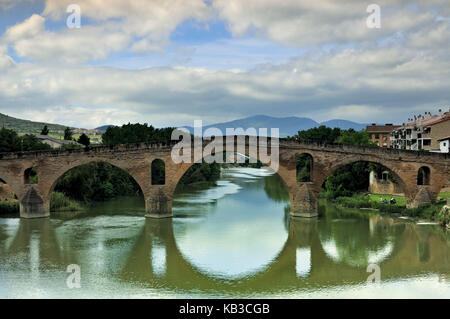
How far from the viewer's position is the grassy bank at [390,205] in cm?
2359

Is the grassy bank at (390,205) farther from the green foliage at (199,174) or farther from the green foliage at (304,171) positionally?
the green foliage at (199,174)

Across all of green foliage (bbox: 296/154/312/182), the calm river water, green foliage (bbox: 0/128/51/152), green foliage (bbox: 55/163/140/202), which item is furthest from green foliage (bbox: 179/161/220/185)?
the calm river water

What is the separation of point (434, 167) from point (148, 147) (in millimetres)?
16494

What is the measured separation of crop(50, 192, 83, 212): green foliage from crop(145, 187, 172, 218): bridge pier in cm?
648

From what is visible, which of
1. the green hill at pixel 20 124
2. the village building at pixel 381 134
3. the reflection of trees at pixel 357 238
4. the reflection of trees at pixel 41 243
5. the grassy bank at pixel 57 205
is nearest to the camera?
the reflection of trees at pixel 41 243

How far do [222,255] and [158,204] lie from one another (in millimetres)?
8338

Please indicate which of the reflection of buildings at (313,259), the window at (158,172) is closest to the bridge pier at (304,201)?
the reflection of buildings at (313,259)

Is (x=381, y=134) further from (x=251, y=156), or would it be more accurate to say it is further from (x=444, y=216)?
(x=251, y=156)

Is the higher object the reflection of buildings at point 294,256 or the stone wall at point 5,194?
the stone wall at point 5,194

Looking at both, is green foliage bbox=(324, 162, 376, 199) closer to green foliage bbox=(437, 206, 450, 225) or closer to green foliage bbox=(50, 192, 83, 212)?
green foliage bbox=(437, 206, 450, 225)

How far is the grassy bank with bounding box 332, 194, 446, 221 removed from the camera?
929 inches

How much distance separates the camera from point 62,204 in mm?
28234

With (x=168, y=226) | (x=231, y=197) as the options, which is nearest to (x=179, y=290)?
(x=168, y=226)

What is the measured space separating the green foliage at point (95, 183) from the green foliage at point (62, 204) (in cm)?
83
